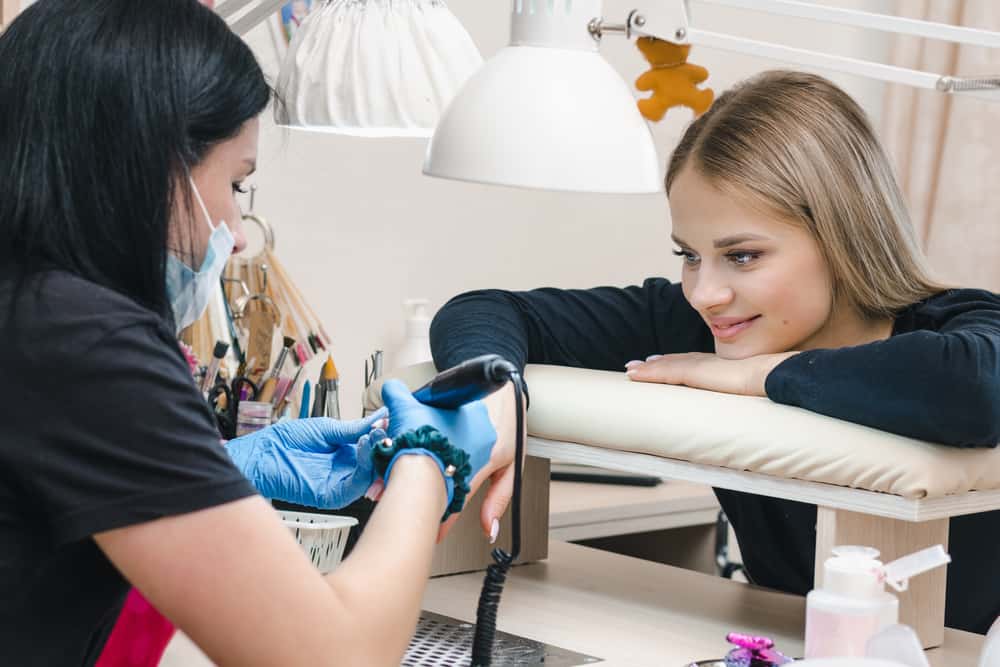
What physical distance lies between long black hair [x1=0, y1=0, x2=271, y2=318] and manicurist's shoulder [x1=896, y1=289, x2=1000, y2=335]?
0.81 m

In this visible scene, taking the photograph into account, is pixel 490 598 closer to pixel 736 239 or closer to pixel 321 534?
pixel 321 534

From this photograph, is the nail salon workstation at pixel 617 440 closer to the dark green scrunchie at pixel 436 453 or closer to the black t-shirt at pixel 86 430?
the dark green scrunchie at pixel 436 453

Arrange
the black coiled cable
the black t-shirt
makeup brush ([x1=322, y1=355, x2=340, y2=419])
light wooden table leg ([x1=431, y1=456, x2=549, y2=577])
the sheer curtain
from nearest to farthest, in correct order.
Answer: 1. the black t-shirt
2. the black coiled cable
3. light wooden table leg ([x1=431, y1=456, x2=549, y2=577])
4. makeup brush ([x1=322, y1=355, x2=340, y2=419])
5. the sheer curtain

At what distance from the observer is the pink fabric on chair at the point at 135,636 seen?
95 centimetres

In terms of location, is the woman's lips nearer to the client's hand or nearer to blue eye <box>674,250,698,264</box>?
blue eye <box>674,250,698,264</box>

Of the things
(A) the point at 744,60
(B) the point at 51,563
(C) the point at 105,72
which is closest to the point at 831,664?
(B) the point at 51,563

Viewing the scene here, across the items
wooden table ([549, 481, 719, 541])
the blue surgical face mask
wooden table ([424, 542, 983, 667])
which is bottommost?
wooden table ([549, 481, 719, 541])

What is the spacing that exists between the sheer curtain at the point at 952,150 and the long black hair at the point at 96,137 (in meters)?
1.86

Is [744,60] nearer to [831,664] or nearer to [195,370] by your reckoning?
[195,370]

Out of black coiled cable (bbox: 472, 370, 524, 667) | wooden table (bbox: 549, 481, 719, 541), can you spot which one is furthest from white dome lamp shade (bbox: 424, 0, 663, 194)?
wooden table (bbox: 549, 481, 719, 541)

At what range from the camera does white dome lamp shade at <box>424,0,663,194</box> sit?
110cm

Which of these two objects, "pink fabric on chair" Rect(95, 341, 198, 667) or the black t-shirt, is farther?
"pink fabric on chair" Rect(95, 341, 198, 667)

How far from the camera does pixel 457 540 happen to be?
56.2 inches

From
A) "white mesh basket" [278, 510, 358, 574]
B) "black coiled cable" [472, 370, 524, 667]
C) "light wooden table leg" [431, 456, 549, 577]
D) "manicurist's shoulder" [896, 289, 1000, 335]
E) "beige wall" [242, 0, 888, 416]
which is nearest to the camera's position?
"black coiled cable" [472, 370, 524, 667]
